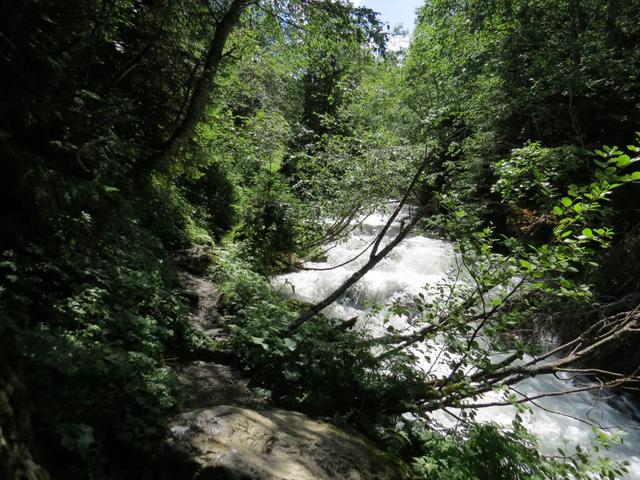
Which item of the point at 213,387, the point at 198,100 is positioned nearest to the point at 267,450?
the point at 213,387

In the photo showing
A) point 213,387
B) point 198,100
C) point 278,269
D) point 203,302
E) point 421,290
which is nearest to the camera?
point 213,387

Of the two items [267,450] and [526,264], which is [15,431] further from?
[526,264]

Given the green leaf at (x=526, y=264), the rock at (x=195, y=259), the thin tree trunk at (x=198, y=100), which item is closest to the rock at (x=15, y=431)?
the green leaf at (x=526, y=264)

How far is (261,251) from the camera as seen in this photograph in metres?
8.81

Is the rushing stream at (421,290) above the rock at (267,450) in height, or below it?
above

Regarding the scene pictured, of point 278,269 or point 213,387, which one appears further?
point 278,269

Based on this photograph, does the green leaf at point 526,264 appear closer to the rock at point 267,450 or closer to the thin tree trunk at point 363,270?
the rock at point 267,450

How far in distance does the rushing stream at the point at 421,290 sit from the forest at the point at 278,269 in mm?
88

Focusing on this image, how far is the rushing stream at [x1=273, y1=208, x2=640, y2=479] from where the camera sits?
612 cm

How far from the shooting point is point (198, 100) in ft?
20.4

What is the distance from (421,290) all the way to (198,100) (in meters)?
8.21

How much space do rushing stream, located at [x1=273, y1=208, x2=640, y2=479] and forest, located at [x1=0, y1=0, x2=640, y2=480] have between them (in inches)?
3.4

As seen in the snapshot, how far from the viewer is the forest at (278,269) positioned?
276 cm

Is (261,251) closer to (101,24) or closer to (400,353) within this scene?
(400,353)
